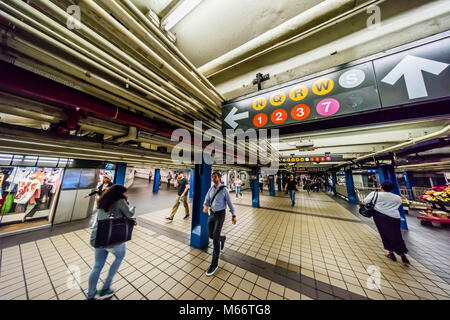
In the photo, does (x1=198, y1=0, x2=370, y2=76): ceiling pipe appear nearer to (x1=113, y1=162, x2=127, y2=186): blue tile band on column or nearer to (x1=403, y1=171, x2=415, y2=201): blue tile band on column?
(x1=113, y1=162, x2=127, y2=186): blue tile band on column

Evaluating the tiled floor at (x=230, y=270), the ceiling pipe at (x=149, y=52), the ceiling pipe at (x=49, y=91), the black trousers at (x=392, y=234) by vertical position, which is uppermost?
the ceiling pipe at (x=149, y=52)

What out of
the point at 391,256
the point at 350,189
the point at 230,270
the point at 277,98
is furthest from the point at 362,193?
the point at 277,98

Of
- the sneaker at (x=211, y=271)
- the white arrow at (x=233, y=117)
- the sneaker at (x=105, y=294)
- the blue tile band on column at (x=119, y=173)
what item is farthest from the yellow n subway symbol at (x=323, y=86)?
the blue tile band on column at (x=119, y=173)

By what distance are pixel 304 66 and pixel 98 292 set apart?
13.8ft

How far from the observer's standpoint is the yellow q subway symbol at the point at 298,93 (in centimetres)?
152

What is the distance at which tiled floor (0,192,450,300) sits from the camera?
220cm

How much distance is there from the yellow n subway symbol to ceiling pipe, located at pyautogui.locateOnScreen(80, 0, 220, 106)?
1.20 m

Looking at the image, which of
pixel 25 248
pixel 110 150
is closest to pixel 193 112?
pixel 110 150

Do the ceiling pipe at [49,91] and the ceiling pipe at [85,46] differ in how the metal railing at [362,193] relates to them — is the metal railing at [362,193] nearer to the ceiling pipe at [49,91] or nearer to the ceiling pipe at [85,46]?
the ceiling pipe at [85,46]

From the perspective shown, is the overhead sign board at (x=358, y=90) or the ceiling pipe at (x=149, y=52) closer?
the ceiling pipe at (x=149, y=52)

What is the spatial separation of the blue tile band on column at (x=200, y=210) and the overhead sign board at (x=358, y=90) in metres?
2.22

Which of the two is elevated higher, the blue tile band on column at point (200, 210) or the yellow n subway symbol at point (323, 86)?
the yellow n subway symbol at point (323, 86)

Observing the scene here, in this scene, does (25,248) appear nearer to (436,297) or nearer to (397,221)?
(436,297)

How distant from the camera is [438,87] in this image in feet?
3.62
